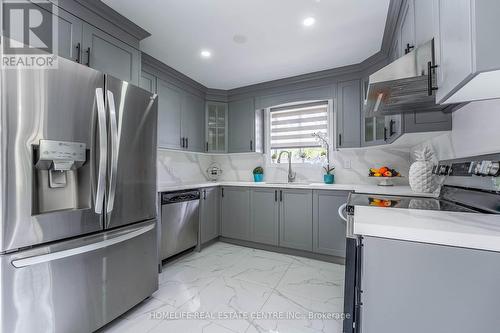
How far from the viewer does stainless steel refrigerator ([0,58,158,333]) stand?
1061 millimetres

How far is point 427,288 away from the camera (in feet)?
2.28

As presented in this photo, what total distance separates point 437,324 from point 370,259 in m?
0.25

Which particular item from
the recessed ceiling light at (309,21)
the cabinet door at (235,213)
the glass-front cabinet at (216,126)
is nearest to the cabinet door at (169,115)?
the glass-front cabinet at (216,126)

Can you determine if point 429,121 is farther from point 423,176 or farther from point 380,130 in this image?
point 380,130

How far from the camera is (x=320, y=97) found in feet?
9.91

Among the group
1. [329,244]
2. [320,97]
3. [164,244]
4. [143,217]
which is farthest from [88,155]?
[320,97]

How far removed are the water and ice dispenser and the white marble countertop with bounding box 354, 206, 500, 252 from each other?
1.54 metres

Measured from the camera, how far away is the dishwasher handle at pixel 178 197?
2408 millimetres

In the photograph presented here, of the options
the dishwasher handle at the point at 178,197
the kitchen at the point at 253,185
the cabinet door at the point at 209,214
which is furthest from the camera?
the cabinet door at the point at 209,214

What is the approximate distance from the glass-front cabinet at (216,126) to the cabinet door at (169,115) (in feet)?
2.14

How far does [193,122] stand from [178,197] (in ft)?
4.32

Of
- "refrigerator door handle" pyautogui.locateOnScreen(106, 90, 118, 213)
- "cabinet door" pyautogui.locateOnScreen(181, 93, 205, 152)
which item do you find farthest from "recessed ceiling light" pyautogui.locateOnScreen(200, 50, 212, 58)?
"refrigerator door handle" pyautogui.locateOnScreen(106, 90, 118, 213)

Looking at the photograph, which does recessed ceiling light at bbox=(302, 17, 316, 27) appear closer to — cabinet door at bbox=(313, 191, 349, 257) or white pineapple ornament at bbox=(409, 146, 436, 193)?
white pineapple ornament at bbox=(409, 146, 436, 193)

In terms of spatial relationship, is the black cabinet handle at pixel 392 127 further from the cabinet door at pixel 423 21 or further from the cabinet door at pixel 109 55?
the cabinet door at pixel 109 55
